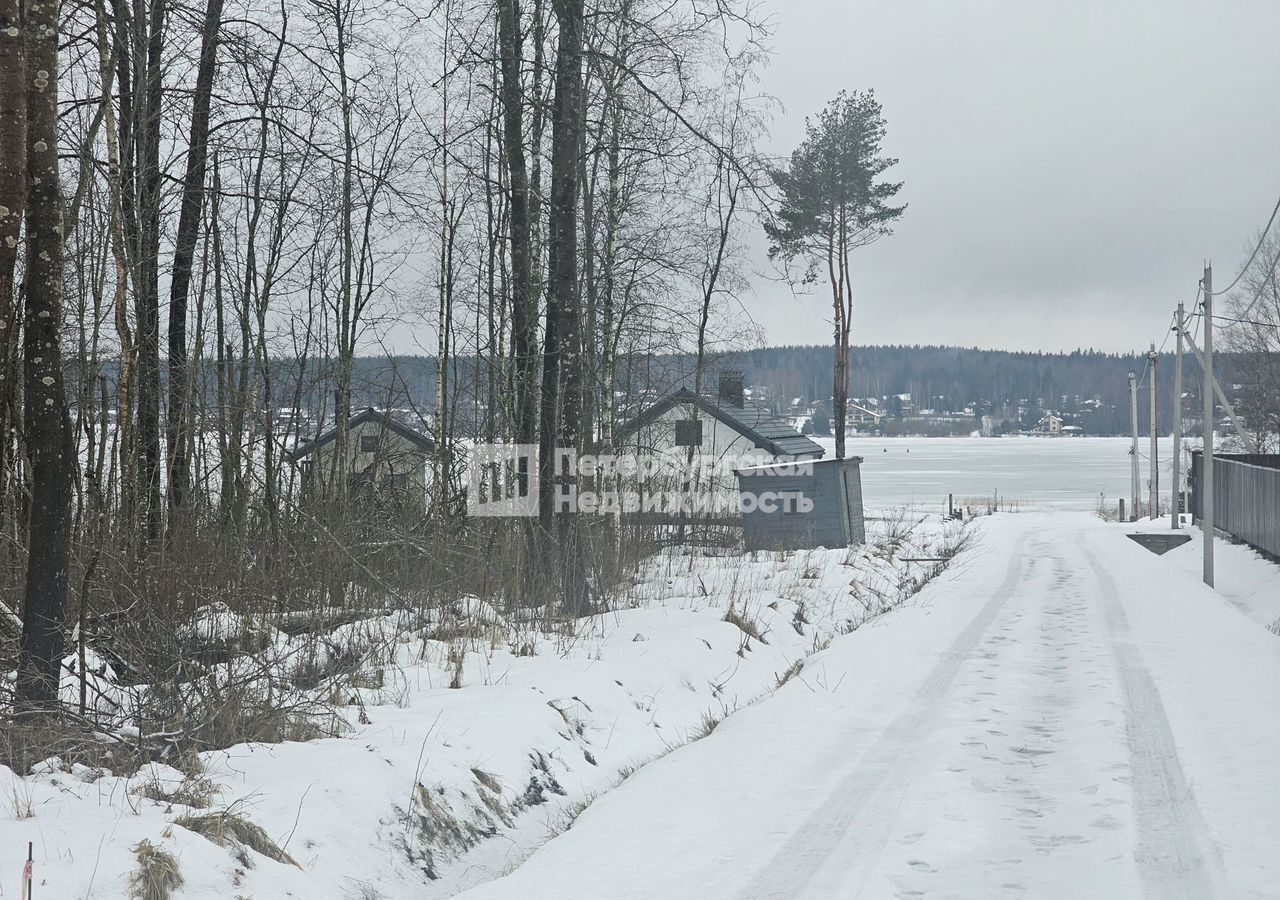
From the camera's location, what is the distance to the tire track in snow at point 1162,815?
4137 millimetres

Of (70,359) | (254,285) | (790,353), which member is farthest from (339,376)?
(790,353)

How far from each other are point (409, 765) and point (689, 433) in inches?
949

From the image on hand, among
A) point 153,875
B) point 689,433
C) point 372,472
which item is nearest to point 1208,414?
point 372,472

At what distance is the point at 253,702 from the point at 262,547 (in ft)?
12.5

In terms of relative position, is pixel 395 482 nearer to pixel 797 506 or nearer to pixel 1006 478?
pixel 797 506

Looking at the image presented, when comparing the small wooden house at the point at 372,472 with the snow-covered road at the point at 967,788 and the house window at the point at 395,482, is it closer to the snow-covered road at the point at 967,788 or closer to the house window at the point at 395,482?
the house window at the point at 395,482

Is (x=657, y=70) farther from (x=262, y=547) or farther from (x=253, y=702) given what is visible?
(x=253, y=702)

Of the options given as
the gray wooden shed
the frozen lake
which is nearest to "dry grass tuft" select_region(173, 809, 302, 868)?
the gray wooden shed

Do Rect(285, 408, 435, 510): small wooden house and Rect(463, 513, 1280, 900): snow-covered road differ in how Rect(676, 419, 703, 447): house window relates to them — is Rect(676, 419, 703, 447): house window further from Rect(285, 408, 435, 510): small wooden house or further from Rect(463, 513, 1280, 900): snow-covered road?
Rect(463, 513, 1280, 900): snow-covered road

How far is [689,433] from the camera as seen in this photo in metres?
29.1

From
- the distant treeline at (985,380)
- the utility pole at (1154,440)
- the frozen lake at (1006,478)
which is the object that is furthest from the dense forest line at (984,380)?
the utility pole at (1154,440)

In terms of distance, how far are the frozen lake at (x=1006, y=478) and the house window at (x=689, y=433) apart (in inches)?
553

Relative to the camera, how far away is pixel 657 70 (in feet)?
37.6

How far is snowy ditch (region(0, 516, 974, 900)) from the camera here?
3896 mm
